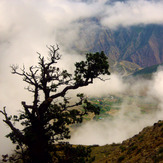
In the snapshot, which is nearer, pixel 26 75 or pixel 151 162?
pixel 151 162

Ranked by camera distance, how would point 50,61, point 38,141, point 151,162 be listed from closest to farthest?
point 151,162 → point 38,141 → point 50,61

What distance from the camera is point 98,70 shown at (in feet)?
80.0

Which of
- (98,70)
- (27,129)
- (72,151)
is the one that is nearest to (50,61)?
(98,70)

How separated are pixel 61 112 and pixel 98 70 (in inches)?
330

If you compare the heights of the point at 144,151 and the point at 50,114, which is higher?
the point at 50,114

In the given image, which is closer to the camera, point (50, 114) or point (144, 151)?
point (50, 114)

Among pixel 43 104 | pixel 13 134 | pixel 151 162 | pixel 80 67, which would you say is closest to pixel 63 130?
pixel 43 104

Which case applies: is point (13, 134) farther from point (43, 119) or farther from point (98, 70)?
point (98, 70)

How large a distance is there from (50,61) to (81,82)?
6.39m

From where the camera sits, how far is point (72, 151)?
2317 centimetres

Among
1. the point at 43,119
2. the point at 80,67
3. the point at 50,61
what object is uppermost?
the point at 50,61

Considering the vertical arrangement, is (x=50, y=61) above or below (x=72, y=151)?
above

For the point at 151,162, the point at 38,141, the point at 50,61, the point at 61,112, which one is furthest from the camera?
the point at 50,61

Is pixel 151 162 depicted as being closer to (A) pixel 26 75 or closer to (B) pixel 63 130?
(B) pixel 63 130
